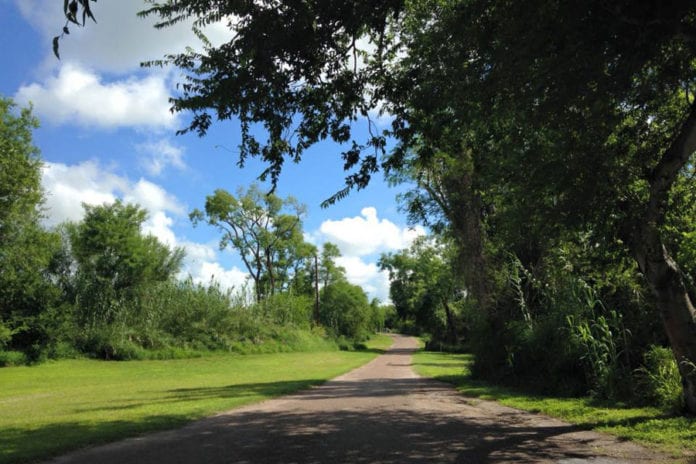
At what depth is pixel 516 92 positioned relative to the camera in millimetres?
6656

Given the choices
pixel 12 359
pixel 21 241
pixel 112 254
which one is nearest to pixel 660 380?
pixel 12 359

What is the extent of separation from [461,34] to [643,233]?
13.8 feet

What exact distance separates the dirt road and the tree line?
2395 centimetres

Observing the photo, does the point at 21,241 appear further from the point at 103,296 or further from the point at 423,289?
the point at 423,289

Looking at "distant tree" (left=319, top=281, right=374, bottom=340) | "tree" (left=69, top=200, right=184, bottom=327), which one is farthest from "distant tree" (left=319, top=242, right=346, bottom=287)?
"tree" (left=69, top=200, right=184, bottom=327)

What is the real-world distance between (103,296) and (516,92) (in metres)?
38.0

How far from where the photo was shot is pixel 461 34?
6809mm

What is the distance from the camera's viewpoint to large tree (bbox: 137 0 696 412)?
571cm

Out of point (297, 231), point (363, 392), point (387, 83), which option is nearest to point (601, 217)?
point (387, 83)

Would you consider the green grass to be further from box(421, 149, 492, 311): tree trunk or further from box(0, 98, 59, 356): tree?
box(0, 98, 59, 356): tree

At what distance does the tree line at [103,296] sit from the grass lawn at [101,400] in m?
3.66

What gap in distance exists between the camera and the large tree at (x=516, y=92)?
5.71 metres

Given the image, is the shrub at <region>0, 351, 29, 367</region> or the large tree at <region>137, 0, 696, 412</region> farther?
the shrub at <region>0, 351, 29, 367</region>

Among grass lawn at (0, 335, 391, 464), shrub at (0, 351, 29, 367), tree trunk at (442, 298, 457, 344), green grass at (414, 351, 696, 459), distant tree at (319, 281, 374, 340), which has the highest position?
distant tree at (319, 281, 374, 340)
